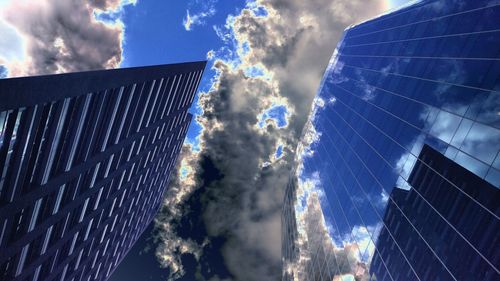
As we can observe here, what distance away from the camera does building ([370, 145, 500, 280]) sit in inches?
800

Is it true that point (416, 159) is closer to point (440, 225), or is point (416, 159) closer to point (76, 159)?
point (440, 225)

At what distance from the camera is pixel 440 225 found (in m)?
24.5

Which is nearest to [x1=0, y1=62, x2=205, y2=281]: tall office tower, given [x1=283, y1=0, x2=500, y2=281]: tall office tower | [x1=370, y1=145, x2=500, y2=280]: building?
[x1=283, y1=0, x2=500, y2=281]: tall office tower

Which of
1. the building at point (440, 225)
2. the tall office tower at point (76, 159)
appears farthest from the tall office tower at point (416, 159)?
the tall office tower at point (76, 159)

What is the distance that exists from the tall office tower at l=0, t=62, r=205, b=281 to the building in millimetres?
27181

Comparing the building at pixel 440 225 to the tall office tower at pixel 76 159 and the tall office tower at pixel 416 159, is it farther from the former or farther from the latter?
the tall office tower at pixel 76 159

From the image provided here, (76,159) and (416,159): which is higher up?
(416,159)

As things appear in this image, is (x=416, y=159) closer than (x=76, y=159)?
Yes

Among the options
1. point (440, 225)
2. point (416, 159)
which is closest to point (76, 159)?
point (416, 159)

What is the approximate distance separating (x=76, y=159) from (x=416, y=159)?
31401 mm

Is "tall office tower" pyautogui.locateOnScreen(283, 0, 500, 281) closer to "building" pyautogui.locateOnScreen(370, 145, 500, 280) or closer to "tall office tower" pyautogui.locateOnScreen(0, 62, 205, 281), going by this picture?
"building" pyautogui.locateOnScreen(370, 145, 500, 280)

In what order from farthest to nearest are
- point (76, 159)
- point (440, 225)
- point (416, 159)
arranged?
point (76, 159) → point (416, 159) → point (440, 225)

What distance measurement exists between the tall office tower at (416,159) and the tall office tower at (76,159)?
2682 cm

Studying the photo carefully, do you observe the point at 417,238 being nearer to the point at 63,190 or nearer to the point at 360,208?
the point at 360,208
